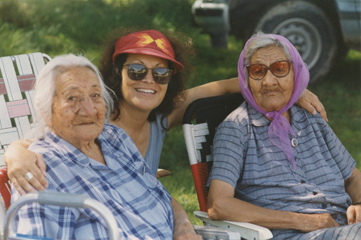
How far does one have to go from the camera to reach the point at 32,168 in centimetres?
226

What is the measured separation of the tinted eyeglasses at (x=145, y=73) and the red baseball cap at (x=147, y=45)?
0.30 ft

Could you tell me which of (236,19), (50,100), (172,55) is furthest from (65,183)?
(236,19)

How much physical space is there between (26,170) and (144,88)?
3.77ft

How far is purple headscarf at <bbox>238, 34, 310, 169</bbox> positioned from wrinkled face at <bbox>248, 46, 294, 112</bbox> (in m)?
0.04

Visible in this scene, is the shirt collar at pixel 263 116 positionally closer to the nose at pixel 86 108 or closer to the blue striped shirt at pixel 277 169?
the blue striped shirt at pixel 277 169

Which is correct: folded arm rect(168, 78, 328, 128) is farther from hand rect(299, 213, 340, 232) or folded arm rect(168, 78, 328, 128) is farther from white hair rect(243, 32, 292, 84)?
hand rect(299, 213, 340, 232)

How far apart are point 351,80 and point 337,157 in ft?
15.5

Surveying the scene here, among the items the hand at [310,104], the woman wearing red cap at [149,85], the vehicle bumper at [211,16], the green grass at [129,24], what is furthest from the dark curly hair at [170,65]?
the vehicle bumper at [211,16]

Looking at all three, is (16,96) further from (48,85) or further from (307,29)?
(307,29)

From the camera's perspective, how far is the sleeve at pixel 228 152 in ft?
10.0

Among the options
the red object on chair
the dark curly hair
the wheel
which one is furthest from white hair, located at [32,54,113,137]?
the wheel

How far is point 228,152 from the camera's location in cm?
312

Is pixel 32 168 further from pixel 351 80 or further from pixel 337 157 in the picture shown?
pixel 351 80

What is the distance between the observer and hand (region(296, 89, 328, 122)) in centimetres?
344
